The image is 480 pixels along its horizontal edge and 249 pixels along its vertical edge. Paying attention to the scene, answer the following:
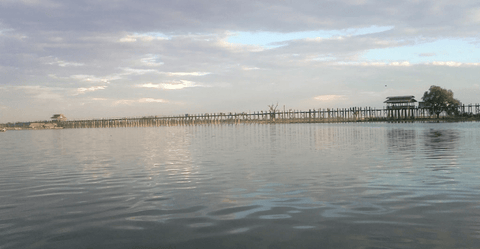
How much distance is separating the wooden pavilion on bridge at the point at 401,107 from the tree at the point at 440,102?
10.5ft

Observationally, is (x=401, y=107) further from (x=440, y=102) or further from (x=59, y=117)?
(x=59, y=117)

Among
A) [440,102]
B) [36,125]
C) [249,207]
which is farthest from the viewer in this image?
[36,125]

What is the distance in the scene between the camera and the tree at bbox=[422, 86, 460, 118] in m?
77.6

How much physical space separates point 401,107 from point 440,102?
7767mm

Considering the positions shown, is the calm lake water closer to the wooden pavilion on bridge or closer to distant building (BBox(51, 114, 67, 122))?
the wooden pavilion on bridge

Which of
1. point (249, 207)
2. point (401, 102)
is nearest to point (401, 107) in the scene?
point (401, 102)

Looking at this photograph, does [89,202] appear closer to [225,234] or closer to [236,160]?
[225,234]

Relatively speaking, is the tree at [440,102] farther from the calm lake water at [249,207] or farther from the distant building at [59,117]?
the distant building at [59,117]

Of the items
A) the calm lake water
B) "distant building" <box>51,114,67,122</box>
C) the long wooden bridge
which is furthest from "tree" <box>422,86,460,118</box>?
"distant building" <box>51,114,67,122</box>

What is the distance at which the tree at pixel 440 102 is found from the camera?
77562 mm

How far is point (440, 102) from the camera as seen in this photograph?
78125 millimetres

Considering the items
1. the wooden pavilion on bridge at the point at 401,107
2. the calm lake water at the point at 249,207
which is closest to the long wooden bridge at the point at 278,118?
the wooden pavilion on bridge at the point at 401,107

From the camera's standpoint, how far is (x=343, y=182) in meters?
9.26

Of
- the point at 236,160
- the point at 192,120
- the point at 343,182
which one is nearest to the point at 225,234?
the point at 343,182
